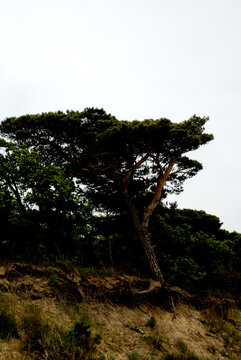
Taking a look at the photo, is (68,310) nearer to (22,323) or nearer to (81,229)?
(22,323)

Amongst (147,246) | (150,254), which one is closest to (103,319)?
(150,254)

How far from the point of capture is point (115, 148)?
1113cm

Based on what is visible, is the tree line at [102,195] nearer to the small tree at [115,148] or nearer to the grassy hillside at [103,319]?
the small tree at [115,148]

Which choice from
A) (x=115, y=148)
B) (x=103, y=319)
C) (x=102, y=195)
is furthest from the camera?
(x=102, y=195)

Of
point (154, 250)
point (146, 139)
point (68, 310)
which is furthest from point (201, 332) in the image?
point (146, 139)

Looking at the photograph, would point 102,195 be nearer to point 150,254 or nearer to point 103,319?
point 150,254

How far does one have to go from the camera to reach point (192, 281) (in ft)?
39.0

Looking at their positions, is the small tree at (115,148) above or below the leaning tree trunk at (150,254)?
above

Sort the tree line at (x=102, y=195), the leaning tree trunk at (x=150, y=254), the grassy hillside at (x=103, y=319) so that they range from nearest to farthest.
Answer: the grassy hillside at (x=103, y=319) → the tree line at (x=102, y=195) → the leaning tree trunk at (x=150, y=254)

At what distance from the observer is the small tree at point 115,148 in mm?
10703

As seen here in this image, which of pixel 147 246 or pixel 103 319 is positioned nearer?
pixel 103 319

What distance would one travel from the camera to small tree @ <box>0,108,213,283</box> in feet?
35.1

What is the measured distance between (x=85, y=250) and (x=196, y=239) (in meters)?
6.23

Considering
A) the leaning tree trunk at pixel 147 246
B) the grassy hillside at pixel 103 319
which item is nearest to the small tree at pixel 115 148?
the leaning tree trunk at pixel 147 246
